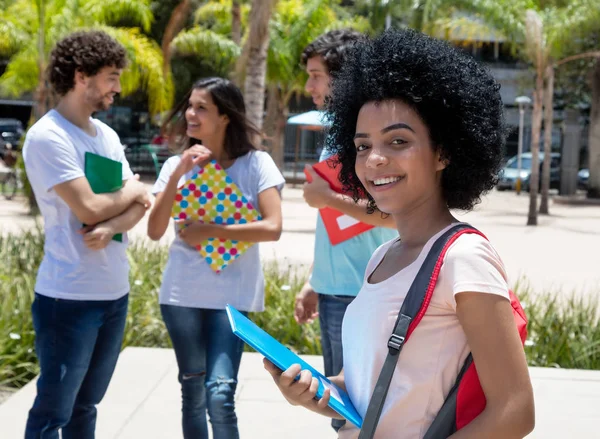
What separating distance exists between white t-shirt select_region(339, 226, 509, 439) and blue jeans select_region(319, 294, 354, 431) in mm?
1619

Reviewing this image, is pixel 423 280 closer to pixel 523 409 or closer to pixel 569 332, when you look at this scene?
pixel 523 409

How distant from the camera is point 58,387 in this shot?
3129 mm

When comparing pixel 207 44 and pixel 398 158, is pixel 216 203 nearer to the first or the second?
pixel 398 158

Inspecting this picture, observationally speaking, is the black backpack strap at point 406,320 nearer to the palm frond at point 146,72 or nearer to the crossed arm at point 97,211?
the crossed arm at point 97,211

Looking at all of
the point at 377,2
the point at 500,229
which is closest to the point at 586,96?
the point at 377,2

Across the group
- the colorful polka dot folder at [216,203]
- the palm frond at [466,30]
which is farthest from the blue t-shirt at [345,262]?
the palm frond at [466,30]

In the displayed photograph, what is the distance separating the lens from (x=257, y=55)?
1109 cm

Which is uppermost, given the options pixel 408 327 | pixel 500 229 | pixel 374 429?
pixel 408 327

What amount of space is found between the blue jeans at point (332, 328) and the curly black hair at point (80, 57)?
4.36 feet

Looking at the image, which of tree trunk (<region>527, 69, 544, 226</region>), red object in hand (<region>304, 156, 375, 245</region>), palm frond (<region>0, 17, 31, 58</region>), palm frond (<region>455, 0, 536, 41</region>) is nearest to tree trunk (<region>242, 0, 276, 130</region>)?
red object in hand (<region>304, 156, 375, 245</region>)

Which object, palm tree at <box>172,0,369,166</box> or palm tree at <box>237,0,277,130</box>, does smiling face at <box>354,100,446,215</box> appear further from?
palm tree at <box>172,0,369,166</box>

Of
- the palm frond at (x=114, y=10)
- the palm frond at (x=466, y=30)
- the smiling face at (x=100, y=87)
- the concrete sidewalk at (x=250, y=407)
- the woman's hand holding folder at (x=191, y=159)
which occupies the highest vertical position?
the palm frond at (x=114, y=10)

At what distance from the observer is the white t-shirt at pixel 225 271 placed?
353 cm

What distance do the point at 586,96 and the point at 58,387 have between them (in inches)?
1480
